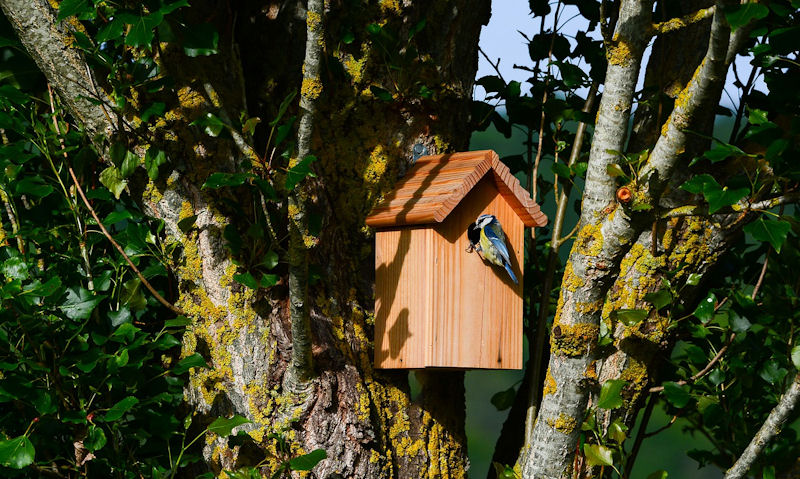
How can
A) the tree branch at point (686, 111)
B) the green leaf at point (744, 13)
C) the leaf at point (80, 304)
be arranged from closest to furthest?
the green leaf at point (744, 13)
the tree branch at point (686, 111)
the leaf at point (80, 304)

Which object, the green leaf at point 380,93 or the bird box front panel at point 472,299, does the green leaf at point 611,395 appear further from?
the green leaf at point 380,93

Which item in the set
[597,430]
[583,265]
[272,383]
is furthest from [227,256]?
[597,430]

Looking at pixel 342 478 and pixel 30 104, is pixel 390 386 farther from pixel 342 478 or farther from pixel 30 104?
pixel 30 104

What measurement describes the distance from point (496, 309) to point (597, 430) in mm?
464

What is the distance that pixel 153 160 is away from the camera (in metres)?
2.33

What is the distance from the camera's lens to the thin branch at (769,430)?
2109 millimetres

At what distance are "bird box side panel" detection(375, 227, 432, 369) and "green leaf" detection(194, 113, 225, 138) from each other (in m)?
0.61

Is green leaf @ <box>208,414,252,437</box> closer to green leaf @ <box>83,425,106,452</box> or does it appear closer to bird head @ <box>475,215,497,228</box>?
green leaf @ <box>83,425,106,452</box>

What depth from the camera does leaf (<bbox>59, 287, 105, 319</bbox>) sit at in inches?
90.3

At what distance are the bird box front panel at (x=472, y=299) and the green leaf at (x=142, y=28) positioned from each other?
95 centimetres

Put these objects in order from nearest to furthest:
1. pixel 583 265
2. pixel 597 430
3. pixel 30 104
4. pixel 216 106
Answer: pixel 583 265 → pixel 216 106 → pixel 597 430 → pixel 30 104

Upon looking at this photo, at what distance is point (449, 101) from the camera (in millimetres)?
2771

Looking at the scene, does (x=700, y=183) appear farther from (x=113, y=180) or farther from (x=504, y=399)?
(x=113, y=180)

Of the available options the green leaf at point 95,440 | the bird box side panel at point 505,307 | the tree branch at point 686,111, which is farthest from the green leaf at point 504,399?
the green leaf at point 95,440
